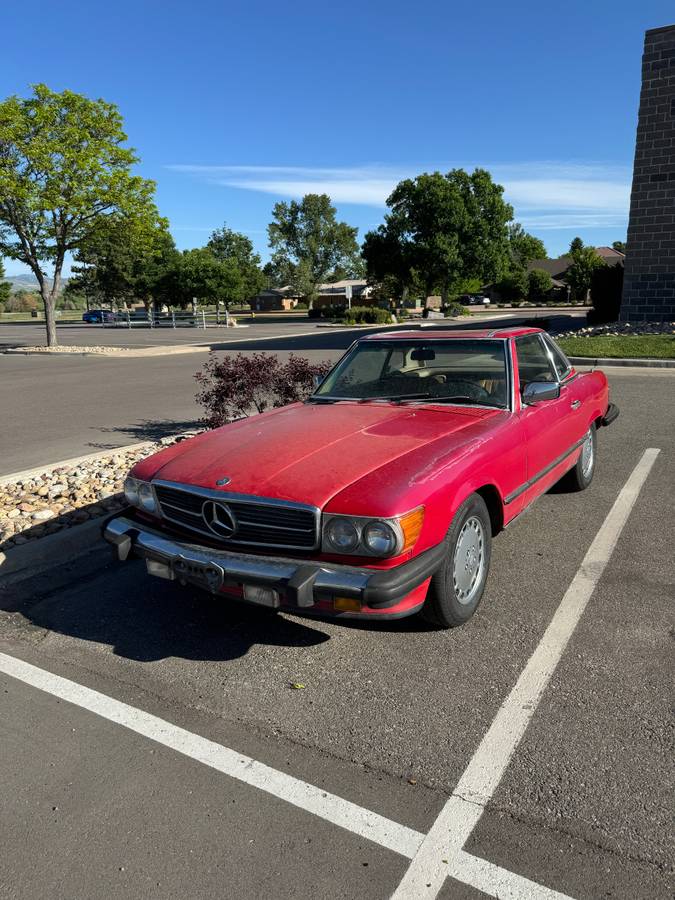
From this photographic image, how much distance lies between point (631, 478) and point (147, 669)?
507 centimetres

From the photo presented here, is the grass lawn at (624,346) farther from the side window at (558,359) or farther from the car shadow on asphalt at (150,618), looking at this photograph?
the car shadow on asphalt at (150,618)

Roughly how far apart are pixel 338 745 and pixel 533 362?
11.6ft

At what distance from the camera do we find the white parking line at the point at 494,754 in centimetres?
219

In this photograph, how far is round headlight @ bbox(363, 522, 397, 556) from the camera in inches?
119

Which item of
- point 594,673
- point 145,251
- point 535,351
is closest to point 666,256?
point 145,251

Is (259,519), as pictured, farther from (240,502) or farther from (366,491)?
(366,491)

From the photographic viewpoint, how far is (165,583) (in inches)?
176

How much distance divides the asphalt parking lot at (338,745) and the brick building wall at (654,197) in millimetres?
21201

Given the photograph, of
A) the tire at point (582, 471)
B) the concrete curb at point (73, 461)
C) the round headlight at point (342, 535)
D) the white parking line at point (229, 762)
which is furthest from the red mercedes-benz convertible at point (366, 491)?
the concrete curb at point (73, 461)

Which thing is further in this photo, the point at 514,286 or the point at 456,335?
the point at 514,286

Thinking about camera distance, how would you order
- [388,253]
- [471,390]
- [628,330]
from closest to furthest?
[471,390], [628,330], [388,253]

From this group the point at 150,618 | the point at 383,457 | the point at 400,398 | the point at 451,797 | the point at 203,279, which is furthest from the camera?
the point at 203,279

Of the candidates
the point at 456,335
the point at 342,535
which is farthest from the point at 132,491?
the point at 456,335

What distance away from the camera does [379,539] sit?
3.04m
